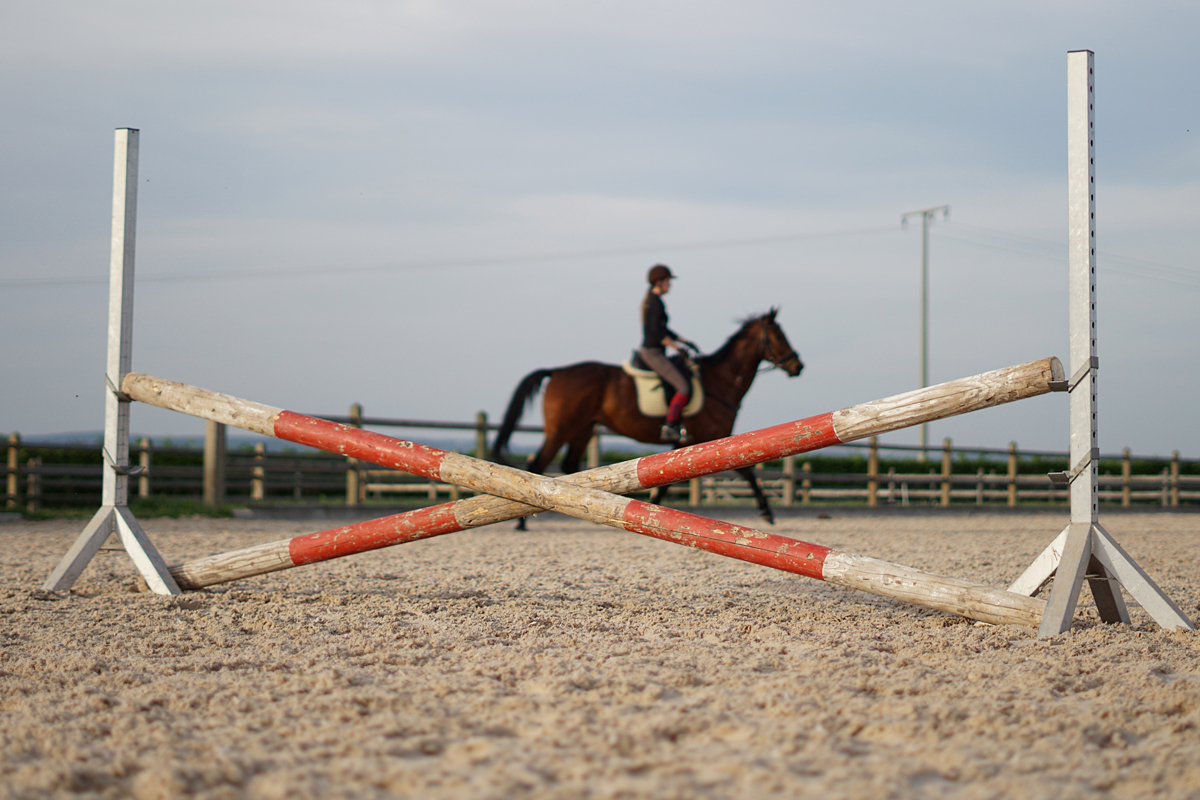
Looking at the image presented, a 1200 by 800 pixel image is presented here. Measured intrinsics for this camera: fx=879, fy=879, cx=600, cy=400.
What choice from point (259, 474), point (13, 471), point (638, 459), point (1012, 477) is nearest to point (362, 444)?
point (638, 459)

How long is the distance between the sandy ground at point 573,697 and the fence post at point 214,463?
22.9ft

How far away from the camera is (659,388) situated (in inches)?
324

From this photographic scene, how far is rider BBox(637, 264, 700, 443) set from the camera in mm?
7840

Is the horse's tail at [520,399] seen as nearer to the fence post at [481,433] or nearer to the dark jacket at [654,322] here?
the dark jacket at [654,322]

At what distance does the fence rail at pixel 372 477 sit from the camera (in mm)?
11367

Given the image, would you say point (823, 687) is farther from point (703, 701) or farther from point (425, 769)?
point (425, 769)

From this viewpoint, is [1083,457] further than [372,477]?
Answer: No

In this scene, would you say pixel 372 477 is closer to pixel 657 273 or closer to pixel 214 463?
pixel 214 463

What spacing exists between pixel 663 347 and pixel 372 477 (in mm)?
10357

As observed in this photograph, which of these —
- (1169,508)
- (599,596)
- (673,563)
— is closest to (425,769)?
A: (599,596)

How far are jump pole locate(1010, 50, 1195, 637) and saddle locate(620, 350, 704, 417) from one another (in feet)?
17.6

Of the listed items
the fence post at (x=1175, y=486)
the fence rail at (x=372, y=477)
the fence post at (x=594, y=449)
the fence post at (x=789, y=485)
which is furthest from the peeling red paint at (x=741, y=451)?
the fence post at (x=1175, y=486)

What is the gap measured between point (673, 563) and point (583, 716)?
3.17m

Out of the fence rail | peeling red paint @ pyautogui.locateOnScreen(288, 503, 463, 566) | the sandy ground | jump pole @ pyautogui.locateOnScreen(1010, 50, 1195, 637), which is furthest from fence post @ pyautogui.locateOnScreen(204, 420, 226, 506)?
jump pole @ pyautogui.locateOnScreen(1010, 50, 1195, 637)
